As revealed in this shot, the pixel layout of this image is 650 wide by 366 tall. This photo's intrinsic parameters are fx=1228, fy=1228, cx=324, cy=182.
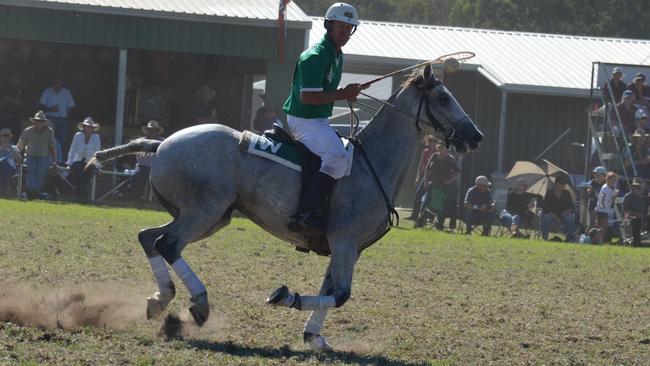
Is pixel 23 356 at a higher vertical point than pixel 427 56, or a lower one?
lower

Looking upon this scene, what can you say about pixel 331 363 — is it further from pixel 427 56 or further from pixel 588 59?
pixel 588 59

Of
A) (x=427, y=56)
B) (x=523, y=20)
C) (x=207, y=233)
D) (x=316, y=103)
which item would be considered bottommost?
(x=207, y=233)

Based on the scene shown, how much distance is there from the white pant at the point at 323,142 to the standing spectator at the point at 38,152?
1607 centimetres

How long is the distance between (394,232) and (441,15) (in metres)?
60.1

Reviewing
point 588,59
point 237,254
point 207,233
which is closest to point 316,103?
point 207,233

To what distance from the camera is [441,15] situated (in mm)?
81125

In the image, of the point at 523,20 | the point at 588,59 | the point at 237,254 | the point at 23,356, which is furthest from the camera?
the point at 523,20

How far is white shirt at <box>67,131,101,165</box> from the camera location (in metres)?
25.1

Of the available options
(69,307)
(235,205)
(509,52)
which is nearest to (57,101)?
(509,52)

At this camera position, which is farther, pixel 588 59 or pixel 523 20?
pixel 523 20

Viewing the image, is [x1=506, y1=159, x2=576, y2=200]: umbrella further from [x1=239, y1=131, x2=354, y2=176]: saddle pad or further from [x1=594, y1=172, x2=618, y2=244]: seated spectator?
[x1=239, y1=131, x2=354, y2=176]: saddle pad

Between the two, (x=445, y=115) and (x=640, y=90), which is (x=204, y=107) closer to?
(x=640, y=90)

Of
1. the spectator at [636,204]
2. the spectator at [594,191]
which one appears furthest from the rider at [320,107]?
the spectator at [594,191]

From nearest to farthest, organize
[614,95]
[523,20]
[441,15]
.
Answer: [614,95], [523,20], [441,15]
